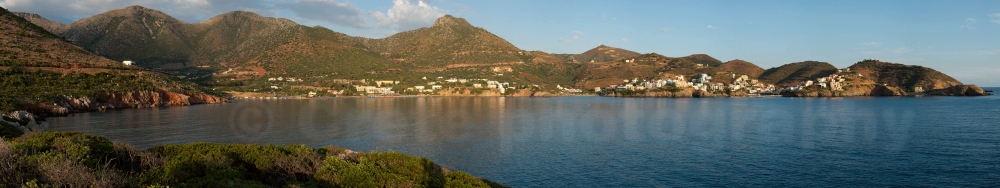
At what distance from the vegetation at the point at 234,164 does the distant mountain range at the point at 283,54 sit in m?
124

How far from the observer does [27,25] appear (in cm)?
8556

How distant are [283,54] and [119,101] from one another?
92033mm

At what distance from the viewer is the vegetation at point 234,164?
12.3m

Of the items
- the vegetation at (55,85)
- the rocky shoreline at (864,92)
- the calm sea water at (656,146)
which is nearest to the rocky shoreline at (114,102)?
the vegetation at (55,85)

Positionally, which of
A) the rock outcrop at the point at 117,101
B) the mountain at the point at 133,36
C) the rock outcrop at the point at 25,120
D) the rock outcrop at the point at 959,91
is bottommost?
the rock outcrop at the point at 25,120

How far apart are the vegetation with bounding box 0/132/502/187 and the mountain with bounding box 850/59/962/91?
534 feet

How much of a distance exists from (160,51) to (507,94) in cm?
10605

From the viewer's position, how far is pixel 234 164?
51.7ft

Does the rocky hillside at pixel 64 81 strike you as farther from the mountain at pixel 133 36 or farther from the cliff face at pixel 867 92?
the cliff face at pixel 867 92

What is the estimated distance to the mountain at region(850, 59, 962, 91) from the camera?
447ft

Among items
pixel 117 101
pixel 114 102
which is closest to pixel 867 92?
pixel 117 101

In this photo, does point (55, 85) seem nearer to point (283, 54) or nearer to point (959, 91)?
point (283, 54)

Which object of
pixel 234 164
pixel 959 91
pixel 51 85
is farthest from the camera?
pixel 959 91

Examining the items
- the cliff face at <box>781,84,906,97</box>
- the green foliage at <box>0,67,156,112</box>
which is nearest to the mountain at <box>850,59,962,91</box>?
the cliff face at <box>781,84,906,97</box>
